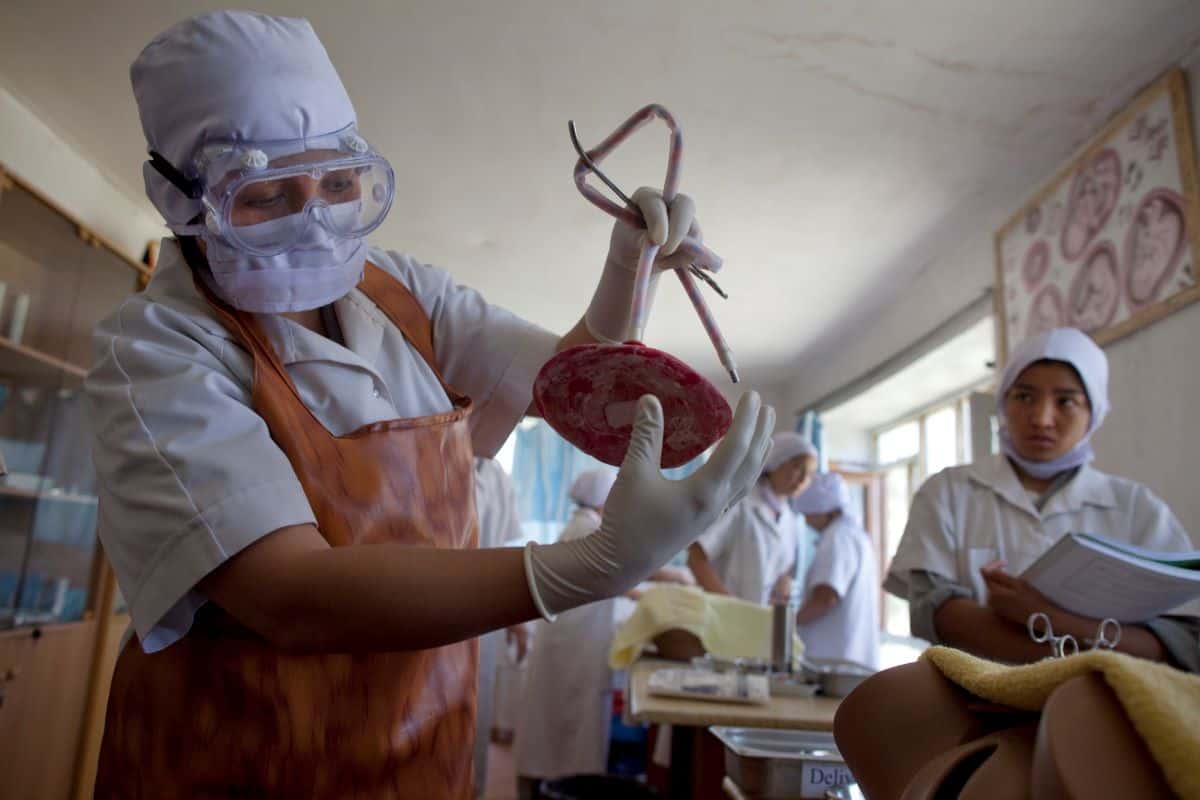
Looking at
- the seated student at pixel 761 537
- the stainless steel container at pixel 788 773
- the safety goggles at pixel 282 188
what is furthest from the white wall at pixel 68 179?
the stainless steel container at pixel 788 773

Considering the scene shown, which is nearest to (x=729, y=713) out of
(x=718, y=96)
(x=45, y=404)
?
(x=718, y=96)

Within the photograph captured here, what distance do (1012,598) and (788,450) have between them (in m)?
2.35

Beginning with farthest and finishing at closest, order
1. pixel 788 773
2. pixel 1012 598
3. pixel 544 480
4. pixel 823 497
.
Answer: pixel 544 480, pixel 823 497, pixel 1012 598, pixel 788 773

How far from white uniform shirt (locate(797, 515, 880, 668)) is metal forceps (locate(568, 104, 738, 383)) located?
9.55ft

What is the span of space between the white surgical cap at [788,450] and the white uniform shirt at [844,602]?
410mm

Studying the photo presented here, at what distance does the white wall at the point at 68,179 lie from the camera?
3.49 m

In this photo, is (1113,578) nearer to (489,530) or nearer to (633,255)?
(633,255)

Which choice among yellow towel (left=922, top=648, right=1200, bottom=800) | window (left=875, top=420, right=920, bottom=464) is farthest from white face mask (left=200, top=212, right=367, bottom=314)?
window (left=875, top=420, right=920, bottom=464)

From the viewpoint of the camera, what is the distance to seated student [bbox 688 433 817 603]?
12.8ft

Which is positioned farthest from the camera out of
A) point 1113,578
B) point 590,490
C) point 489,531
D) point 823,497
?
point 590,490

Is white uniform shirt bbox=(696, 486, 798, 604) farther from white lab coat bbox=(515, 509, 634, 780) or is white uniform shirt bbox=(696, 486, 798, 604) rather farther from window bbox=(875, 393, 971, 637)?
window bbox=(875, 393, 971, 637)

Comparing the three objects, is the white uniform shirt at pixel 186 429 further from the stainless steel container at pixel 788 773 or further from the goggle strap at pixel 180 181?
the stainless steel container at pixel 788 773

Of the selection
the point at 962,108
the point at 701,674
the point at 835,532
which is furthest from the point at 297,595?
the point at 835,532

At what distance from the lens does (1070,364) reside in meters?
2.02
